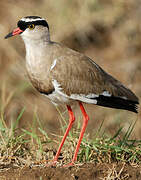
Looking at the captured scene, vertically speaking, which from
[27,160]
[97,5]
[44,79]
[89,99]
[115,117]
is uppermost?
[97,5]

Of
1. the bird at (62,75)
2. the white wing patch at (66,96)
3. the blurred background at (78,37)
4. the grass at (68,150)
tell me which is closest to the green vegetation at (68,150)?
the grass at (68,150)

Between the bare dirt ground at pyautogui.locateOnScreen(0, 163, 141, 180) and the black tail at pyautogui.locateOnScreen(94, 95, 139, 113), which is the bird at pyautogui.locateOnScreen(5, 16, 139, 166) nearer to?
the black tail at pyautogui.locateOnScreen(94, 95, 139, 113)

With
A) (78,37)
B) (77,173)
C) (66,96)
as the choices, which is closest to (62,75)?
(66,96)

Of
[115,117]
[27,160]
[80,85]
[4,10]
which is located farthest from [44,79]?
[4,10]

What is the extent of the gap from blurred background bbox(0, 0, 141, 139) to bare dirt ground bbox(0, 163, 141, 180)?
422 cm

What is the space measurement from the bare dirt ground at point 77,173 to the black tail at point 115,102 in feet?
2.27

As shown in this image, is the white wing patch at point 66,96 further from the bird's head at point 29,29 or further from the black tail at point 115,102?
the bird's head at point 29,29

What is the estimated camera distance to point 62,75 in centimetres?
427

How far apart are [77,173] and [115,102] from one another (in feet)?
3.07

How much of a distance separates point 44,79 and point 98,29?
17.3 ft

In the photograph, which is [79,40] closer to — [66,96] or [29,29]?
[29,29]

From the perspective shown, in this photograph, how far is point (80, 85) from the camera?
4426 mm

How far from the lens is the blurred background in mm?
8344

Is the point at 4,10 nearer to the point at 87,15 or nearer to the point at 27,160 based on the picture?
the point at 87,15
